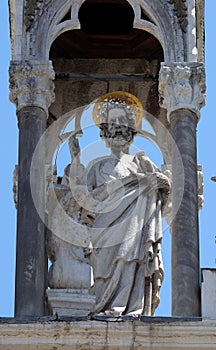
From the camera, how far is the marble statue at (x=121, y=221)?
31.7 m

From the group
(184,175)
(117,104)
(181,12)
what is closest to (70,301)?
(184,175)

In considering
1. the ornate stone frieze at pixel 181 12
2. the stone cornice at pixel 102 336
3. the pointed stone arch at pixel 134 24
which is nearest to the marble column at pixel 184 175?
the pointed stone arch at pixel 134 24

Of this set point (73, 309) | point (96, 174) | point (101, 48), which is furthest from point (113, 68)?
point (73, 309)

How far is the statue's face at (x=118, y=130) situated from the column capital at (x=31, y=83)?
3.17 ft

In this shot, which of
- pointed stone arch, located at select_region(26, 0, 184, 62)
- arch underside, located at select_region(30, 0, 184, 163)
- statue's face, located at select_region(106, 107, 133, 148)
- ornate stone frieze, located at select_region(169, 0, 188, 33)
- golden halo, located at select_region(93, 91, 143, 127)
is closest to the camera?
pointed stone arch, located at select_region(26, 0, 184, 62)

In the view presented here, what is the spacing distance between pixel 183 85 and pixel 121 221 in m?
1.68

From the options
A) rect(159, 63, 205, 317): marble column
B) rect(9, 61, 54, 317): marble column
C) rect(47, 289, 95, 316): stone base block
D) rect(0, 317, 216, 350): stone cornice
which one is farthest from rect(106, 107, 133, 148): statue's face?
rect(0, 317, 216, 350): stone cornice

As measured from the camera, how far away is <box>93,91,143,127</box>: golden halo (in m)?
33.8

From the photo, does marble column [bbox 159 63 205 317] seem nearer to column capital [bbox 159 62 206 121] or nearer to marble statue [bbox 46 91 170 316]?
column capital [bbox 159 62 206 121]

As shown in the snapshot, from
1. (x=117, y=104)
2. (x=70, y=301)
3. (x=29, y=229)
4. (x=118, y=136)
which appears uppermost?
(x=117, y=104)

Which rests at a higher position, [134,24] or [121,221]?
[134,24]

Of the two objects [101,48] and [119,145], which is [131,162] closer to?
[119,145]

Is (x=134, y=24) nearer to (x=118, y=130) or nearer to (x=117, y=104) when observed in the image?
(x=117, y=104)

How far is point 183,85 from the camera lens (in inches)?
1284
